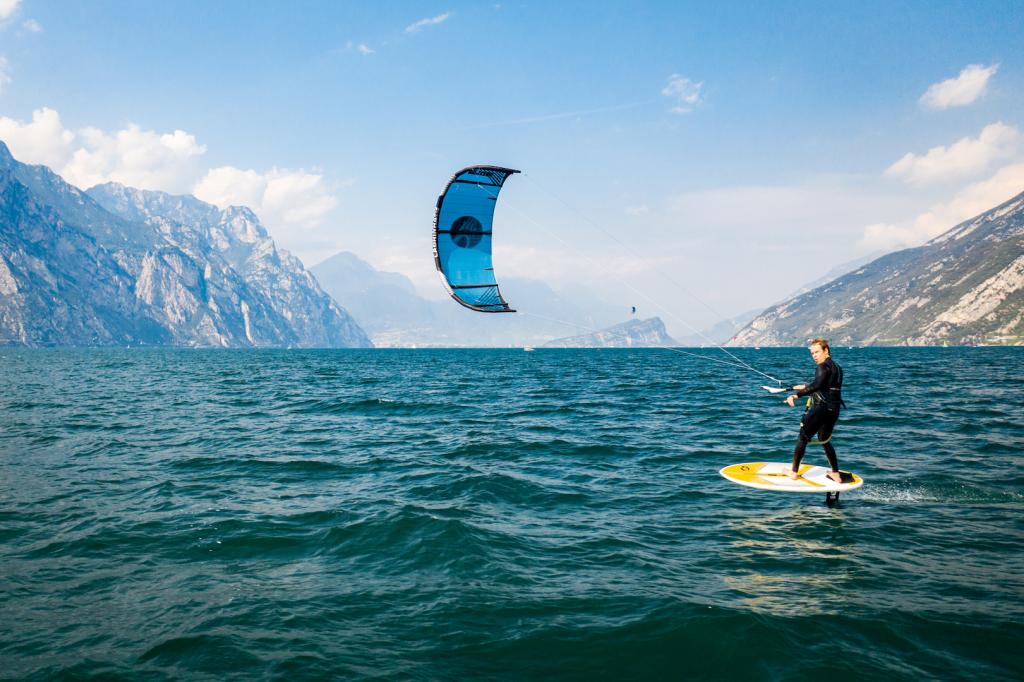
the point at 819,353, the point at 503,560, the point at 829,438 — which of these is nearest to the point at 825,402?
the point at 829,438

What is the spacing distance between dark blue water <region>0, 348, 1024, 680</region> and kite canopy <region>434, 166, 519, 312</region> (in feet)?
18.5

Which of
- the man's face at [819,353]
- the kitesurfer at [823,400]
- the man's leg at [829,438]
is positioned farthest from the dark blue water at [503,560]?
the man's face at [819,353]

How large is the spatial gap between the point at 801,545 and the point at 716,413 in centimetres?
1985

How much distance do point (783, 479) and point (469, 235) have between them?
470 inches

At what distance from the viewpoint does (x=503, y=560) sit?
1033 centimetres

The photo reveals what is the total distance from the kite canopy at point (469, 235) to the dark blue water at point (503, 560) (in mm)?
5651

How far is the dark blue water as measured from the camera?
23.5 ft

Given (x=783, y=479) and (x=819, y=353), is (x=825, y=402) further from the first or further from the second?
(x=783, y=479)

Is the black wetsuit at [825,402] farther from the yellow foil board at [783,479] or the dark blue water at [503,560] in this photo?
the dark blue water at [503,560]

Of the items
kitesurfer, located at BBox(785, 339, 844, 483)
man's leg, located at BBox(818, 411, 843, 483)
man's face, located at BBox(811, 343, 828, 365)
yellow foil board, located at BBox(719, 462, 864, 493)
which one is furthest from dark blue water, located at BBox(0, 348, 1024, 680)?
man's face, located at BBox(811, 343, 828, 365)

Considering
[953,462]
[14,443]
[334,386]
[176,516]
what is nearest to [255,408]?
[14,443]

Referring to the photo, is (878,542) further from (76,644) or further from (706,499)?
(76,644)

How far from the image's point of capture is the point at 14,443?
20828 mm

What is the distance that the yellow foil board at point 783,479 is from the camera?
1348 centimetres
